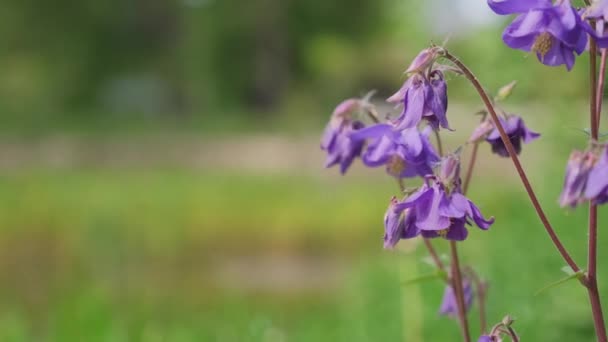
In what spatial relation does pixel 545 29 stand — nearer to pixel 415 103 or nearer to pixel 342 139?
pixel 415 103

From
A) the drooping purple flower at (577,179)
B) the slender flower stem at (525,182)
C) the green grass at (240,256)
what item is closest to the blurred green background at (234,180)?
the green grass at (240,256)

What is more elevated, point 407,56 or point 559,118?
point 407,56

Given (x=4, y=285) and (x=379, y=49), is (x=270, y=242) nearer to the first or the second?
(x=4, y=285)

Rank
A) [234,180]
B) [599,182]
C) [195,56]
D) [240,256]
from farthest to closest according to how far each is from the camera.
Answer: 1. [195,56]
2. [234,180]
3. [240,256]
4. [599,182]

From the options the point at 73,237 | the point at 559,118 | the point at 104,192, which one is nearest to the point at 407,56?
the point at 104,192

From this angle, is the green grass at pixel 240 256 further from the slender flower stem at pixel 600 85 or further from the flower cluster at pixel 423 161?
the slender flower stem at pixel 600 85

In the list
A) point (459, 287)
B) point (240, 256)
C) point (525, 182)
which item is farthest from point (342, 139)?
point (240, 256)

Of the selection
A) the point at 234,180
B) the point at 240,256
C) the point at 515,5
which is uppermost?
the point at 234,180

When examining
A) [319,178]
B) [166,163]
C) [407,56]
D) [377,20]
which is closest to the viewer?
[319,178]

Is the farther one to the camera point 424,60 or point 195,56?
point 195,56
